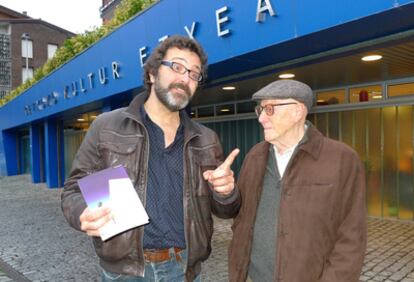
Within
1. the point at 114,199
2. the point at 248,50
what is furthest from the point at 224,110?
the point at 114,199

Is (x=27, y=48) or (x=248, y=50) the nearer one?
(x=248, y=50)

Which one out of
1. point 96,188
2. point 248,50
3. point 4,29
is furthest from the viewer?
point 4,29

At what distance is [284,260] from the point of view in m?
2.28

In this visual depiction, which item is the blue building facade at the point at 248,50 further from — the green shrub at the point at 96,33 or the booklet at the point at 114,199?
the booklet at the point at 114,199

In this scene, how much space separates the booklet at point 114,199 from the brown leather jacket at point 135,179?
0.78 ft

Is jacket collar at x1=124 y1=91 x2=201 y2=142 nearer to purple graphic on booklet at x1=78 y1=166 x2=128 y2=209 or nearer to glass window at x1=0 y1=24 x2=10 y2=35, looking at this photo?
purple graphic on booklet at x1=78 y1=166 x2=128 y2=209

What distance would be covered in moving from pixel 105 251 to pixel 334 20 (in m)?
3.47

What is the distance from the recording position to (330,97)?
1036 centimetres

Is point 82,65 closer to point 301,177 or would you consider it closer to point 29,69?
point 301,177

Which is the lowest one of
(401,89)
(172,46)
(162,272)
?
(162,272)

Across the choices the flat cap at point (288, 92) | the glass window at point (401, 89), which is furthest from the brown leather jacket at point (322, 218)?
the glass window at point (401, 89)

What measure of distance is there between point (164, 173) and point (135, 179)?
19 cm

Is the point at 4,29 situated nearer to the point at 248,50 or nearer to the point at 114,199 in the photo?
the point at 248,50

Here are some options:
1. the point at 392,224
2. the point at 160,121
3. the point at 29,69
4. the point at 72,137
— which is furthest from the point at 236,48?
the point at 29,69
